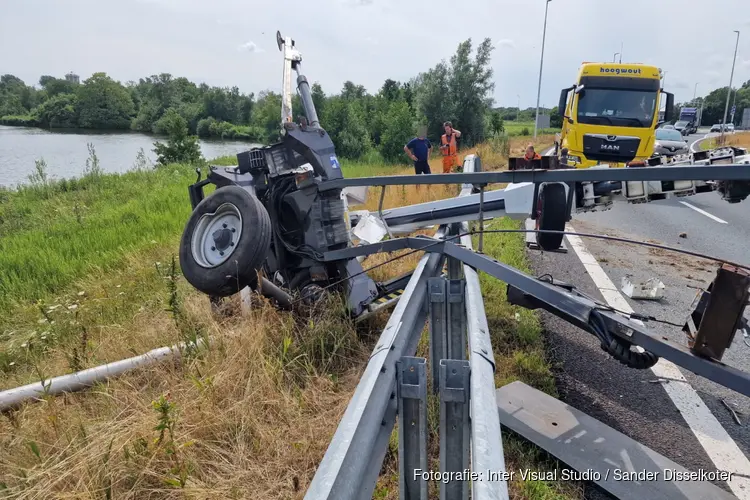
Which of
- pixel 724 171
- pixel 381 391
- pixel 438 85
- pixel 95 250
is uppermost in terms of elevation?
pixel 438 85

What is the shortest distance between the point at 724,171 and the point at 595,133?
10.8 meters

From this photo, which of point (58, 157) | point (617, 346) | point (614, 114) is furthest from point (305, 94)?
point (58, 157)

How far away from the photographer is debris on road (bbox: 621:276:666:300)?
4668 mm

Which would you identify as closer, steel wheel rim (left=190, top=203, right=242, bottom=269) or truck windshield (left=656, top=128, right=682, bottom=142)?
steel wheel rim (left=190, top=203, right=242, bottom=269)

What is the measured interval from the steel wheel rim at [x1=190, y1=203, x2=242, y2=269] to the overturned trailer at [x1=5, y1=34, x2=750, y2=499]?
12 mm

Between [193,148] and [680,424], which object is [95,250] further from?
[193,148]

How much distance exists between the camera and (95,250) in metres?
8.30

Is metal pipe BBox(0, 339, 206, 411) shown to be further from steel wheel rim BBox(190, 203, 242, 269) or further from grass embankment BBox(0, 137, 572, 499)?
steel wheel rim BBox(190, 203, 242, 269)

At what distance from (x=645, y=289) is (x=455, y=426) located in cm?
413

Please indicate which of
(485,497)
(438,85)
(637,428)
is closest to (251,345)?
(637,428)

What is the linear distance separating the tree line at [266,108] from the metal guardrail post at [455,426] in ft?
18.5

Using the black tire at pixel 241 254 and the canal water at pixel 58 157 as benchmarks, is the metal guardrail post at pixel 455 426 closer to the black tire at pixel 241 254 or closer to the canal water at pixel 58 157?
the black tire at pixel 241 254

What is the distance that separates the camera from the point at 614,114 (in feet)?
38.0

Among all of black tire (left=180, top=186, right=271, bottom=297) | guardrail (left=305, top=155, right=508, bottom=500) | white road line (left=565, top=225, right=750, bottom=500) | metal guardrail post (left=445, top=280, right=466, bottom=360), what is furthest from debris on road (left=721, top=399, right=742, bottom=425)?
black tire (left=180, top=186, right=271, bottom=297)
